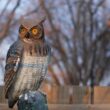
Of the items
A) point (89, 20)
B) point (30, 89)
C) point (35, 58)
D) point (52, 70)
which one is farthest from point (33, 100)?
point (52, 70)

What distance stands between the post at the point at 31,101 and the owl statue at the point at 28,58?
0.07m

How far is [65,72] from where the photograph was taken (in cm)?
3097

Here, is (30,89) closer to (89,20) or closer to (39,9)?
(39,9)

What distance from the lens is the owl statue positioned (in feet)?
18.1

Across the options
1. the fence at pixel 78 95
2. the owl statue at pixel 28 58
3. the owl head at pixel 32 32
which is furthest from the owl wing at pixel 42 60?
the fence at pixel 78 95

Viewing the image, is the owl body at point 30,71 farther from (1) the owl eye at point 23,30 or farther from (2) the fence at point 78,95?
(2) the fence at point 78,95

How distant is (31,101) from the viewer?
548 centimetres

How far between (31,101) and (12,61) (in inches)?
21.0

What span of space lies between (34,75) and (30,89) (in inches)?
7.1

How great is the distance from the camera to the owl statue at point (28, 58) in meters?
5.50

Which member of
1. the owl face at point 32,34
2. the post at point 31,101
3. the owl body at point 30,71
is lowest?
the post at point 31,101

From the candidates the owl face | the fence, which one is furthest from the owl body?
the fence

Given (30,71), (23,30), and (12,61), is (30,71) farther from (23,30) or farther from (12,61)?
(23,30)

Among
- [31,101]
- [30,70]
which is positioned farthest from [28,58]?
[31,101]
